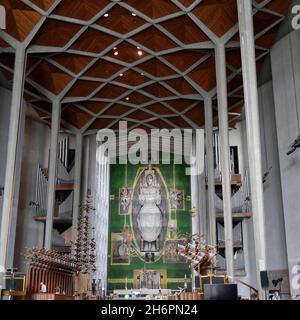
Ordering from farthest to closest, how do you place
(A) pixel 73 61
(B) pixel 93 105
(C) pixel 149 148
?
1. (C) pixel 149 148
2. (B) pixel 93 105
3. (A) pixel 73 61

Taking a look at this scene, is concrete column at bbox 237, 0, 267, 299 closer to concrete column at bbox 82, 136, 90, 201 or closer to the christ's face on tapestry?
concrete column at bbox 82, 136, 90, 201

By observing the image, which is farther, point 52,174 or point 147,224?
point 147,224

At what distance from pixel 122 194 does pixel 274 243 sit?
10558 millimetres

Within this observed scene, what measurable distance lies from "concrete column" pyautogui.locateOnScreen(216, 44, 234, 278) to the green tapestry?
8364mm

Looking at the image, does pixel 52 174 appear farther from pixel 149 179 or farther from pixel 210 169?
pixel 149 179

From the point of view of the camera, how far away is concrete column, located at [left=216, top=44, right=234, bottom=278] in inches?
517

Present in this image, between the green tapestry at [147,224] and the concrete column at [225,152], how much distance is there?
27.4 feet

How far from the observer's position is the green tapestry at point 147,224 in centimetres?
2200

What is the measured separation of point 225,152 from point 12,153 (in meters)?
6.80

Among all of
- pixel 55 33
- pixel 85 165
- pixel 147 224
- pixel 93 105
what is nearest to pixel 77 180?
pixel 85 165

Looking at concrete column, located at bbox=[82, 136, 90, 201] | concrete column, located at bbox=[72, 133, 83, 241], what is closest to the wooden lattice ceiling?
concrete column, located at bbox=[72, 133, 83, 241]

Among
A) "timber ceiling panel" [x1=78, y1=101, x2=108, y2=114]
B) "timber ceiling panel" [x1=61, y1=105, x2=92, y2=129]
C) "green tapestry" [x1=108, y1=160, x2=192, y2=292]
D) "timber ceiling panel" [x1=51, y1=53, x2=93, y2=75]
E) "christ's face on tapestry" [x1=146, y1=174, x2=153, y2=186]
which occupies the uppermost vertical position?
"timber ceiling panel" [x1=51, y1=53, x2=93, y2=75]

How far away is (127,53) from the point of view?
16.0m
